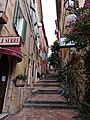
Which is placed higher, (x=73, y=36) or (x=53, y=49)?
(x=53, y=49)

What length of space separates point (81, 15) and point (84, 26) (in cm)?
50

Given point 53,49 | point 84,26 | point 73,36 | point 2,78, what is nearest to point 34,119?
point 2,78

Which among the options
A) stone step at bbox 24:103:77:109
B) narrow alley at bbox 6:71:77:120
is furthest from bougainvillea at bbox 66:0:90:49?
stone step at bbox 24:103:77:109

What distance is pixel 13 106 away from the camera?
6.00 metres

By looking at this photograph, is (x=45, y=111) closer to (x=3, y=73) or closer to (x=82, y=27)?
(x=3, y=73)

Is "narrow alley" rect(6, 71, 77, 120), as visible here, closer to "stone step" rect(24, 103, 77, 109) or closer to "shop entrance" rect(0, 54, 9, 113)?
"stone step" rect(24, 103, 77, 109)

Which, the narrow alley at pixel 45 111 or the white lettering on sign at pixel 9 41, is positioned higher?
the white lettering on sign at pixel 9 41

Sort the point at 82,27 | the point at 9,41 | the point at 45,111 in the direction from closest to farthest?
the point at 82,27 < the point at 9,41 < the point at 45,111

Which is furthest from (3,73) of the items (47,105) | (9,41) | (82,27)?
(82,27)

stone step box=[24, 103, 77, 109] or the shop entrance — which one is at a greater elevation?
the shop entrance

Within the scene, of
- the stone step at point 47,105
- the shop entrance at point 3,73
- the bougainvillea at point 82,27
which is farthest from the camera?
the stone step at point 47,105

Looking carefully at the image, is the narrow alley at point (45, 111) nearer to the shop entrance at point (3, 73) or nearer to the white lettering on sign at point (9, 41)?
the shop entrance at point (3, 73)

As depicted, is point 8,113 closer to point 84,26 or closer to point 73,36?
point 73,36

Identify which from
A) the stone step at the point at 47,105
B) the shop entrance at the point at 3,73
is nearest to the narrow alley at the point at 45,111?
the stone step at the point at 47,105
